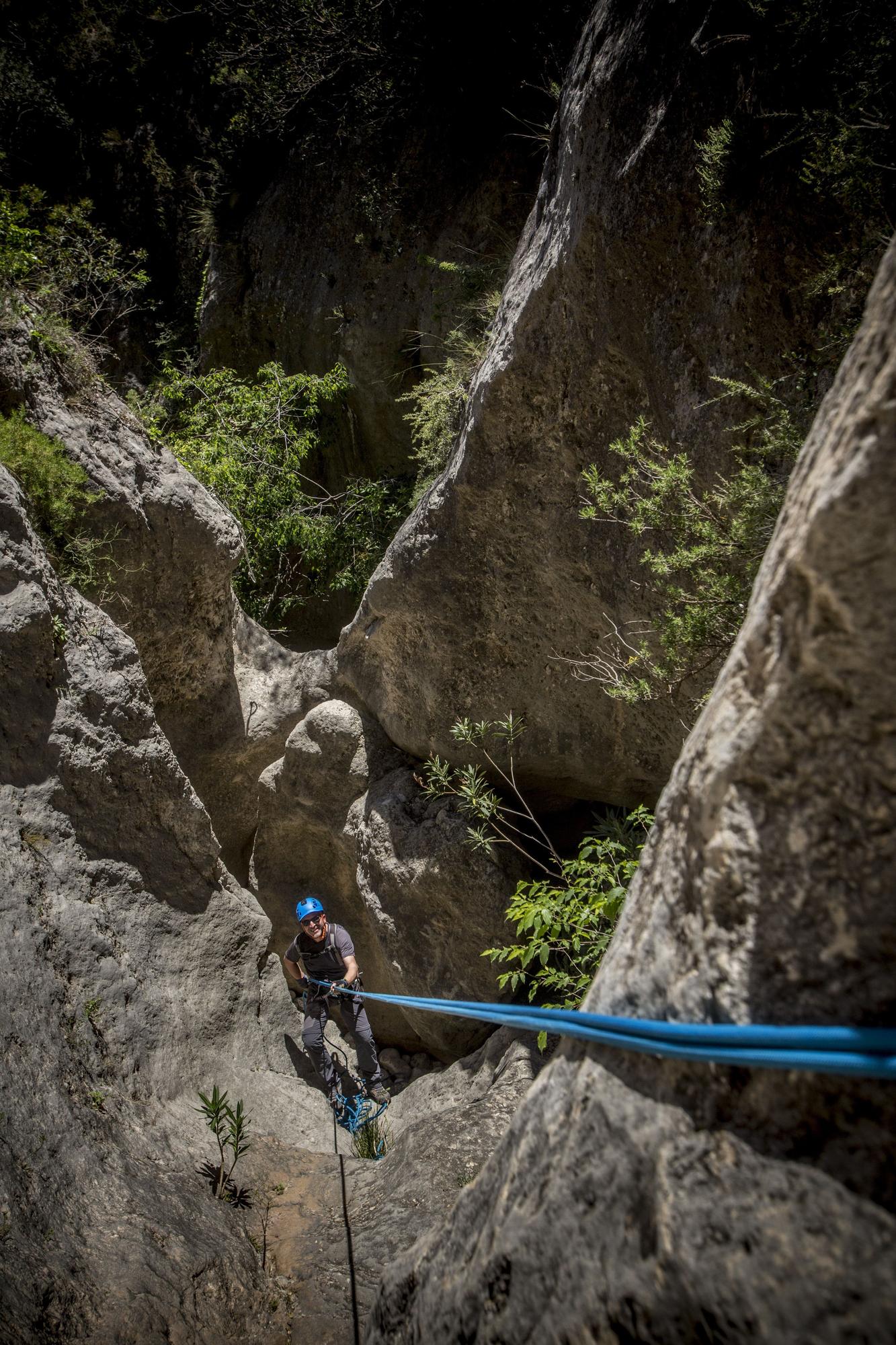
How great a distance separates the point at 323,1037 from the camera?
221 inches

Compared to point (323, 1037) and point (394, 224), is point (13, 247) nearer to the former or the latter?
point (394, 224)

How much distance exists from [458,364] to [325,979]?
5.27 meters

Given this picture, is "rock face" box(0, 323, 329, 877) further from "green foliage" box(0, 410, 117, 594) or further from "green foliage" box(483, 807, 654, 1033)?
"green foliage" box(483, 807, 654, 1033)

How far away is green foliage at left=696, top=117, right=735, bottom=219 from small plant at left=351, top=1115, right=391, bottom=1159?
5630 millimetres

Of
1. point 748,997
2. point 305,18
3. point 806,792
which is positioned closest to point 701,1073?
point 748,997

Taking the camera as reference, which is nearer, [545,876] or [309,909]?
[309,909]

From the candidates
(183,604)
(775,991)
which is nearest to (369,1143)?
(183,604)

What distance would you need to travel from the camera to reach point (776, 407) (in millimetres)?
3389

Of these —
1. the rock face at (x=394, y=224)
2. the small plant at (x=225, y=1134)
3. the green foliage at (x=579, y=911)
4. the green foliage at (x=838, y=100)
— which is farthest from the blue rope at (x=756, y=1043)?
the rock face at (x=394, y=224)

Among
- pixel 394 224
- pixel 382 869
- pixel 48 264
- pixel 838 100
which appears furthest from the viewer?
pixel 394 224

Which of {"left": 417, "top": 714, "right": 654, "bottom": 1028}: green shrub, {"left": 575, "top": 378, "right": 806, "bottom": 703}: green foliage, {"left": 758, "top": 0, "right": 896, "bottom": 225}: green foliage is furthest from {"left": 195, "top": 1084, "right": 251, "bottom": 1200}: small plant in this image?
{"left": 758, "top": 0, "right": 896, "bottom": 225}: green foliage

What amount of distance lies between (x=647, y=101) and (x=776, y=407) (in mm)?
1854

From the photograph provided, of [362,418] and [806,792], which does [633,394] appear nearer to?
[806,792]

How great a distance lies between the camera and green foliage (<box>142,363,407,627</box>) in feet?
27.2
